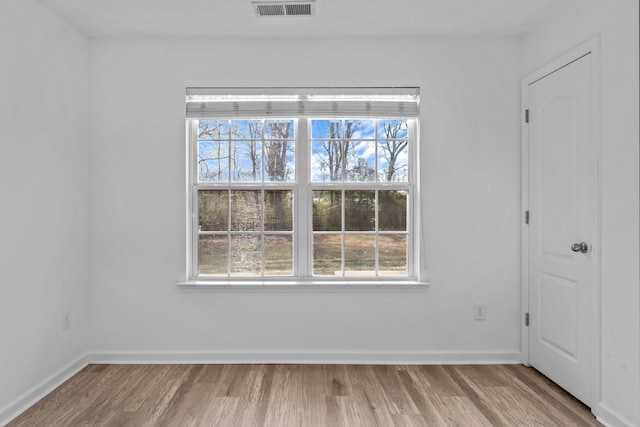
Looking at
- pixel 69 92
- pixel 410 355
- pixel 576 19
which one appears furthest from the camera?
pixel 410 355

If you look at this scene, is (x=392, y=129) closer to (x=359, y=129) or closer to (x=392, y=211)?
(x=359, y=129)

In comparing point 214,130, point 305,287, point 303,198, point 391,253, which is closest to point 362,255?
point 391,253

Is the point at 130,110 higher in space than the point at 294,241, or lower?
higher

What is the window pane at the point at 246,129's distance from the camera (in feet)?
10.8

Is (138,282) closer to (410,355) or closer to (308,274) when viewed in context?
(308,274)

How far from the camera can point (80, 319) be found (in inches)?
121

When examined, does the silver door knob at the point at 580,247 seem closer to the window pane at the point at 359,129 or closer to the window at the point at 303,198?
the window at the point at 303,198

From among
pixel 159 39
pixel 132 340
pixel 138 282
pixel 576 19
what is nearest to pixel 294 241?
pixel 138 282

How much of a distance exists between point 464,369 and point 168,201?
109 inches

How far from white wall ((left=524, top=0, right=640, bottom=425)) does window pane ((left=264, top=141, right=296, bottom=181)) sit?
7.21 ft

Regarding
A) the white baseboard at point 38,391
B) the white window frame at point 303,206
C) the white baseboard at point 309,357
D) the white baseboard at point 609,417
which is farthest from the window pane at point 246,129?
the white baseboard at point 609,417

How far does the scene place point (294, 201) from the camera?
3.28 m

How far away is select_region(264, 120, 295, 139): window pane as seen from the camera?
3.29 metres

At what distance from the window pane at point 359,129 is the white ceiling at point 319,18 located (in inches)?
27.4
